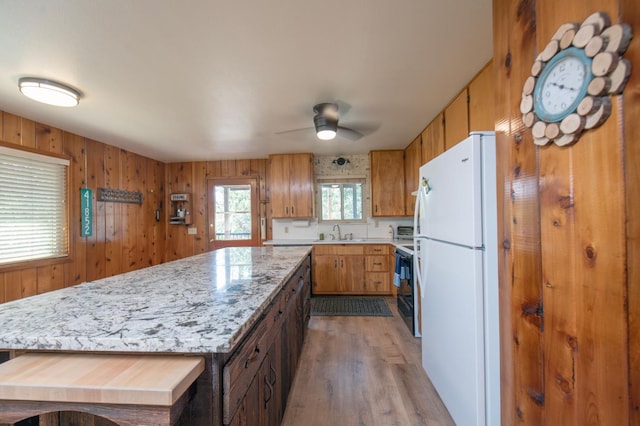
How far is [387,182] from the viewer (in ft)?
14.0

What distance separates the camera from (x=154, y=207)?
4.61 m

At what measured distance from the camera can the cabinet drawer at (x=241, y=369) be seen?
81 centimetres

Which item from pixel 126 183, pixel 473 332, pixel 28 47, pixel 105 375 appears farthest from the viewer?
pixel 126 183

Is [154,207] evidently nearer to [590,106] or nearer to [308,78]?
[308,78]

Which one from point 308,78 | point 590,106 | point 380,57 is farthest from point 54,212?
point 590,106

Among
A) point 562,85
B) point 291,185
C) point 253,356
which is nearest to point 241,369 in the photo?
point 253,356

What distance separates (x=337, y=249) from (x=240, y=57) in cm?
303

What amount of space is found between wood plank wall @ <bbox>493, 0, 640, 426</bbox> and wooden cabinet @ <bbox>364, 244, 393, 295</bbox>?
9.44 ft

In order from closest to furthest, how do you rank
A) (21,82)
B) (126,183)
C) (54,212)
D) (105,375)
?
(105,375) < (21,82) < (54,212) < (126,183)

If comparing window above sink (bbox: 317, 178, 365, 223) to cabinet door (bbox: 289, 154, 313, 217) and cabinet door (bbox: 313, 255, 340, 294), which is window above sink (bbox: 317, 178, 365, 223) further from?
cabinet door (bbox: 313, 255, 340, 294)

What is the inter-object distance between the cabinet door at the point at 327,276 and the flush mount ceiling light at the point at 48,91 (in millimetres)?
3375

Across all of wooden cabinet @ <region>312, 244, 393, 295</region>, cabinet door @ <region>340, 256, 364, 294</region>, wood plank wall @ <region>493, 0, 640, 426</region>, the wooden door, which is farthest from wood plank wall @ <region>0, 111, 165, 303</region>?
wood plank wall @ <region>493, 0, 640, 426</region>

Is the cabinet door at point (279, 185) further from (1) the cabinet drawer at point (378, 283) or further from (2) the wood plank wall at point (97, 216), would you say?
(2) the wood plank wall at point (97, 216)

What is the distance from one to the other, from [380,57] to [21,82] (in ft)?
8.60
